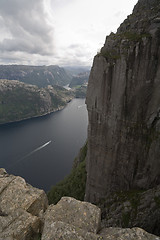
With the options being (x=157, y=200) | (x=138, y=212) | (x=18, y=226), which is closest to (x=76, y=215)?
(x=18, y=226)

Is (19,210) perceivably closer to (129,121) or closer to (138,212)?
(138,212)

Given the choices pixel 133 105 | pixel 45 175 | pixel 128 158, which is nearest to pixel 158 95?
pixel 133 105

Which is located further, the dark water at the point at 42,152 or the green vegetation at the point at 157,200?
the dark water at the point at 42,152

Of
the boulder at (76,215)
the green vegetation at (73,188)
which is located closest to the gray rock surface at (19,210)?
the boulder at (76,215)

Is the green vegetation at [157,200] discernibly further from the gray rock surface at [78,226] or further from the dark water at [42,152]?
the dark water at [42,152]

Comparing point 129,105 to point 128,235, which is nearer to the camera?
point 128,235

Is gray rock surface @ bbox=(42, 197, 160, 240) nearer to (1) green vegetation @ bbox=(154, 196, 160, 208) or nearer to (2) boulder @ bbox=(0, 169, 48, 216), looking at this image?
(2) boulder @ bbox=(0, 169, 48, 216)
